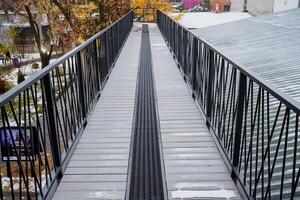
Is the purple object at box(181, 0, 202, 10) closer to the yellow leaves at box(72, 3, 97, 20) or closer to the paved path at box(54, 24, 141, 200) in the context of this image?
the yellow leaves at box(72, 3, 97, 20)

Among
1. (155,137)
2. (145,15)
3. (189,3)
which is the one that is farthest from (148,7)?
(189,3)

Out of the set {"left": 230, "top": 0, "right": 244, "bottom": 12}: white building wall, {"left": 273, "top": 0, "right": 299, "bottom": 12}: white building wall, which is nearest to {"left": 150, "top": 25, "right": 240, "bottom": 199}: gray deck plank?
{"left": 273, "top": 0, "right": 299, "bottom": 12}: white building wall

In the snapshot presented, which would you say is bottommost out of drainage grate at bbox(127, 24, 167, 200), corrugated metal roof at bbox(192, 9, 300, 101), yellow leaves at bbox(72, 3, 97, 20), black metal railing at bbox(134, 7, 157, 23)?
drainage grate at bbox(127, 24, 167, 200)

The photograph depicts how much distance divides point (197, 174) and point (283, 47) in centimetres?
715

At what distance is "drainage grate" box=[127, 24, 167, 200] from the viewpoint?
3291mm

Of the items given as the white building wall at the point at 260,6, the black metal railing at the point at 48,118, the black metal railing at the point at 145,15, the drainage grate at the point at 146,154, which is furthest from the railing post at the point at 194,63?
the white building wall at the point at 260,6

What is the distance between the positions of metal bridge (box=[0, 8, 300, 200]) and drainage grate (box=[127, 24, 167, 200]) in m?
0.01

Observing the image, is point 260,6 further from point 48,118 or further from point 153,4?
point 48,118

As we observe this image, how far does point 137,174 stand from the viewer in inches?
143

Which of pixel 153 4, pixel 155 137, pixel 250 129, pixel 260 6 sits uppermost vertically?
pixel 153 4

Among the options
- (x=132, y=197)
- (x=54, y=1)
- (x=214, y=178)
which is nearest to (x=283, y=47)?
(x=214, y=178)

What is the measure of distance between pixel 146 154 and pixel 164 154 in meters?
0.23

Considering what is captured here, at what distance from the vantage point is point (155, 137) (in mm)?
4617

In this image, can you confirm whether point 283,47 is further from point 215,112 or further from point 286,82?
point 215,112
